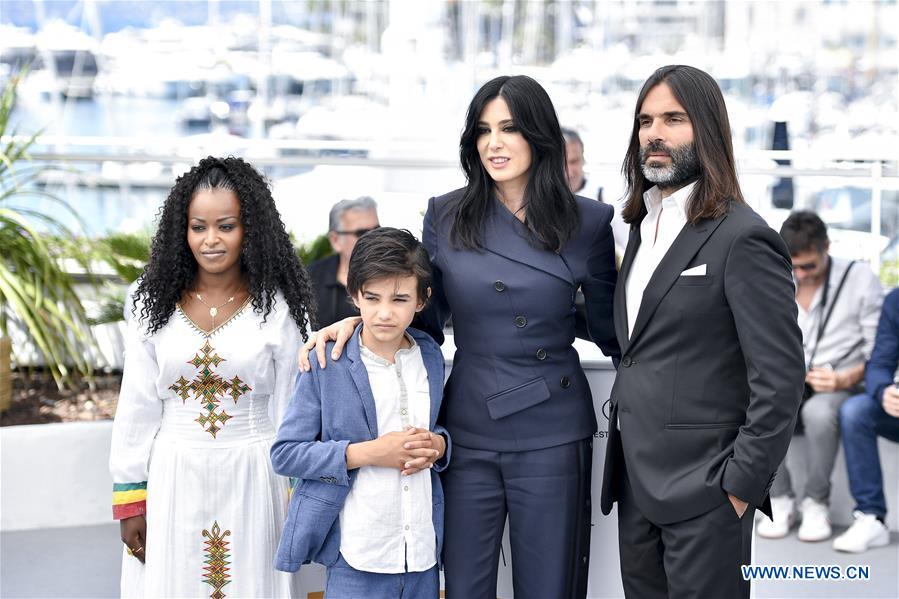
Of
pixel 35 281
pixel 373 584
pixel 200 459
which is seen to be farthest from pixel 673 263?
pixel 35 281

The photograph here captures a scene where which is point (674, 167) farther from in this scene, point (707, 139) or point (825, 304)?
point (825, 304)

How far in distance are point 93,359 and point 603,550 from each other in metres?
3.34

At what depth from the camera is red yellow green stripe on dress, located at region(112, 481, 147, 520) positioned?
9.21ft

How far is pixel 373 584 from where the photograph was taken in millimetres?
2615

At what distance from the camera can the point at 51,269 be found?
16.7 feet

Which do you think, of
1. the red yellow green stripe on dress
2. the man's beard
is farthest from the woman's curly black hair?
the man's beard

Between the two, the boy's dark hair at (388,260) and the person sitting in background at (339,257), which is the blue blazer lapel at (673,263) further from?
the person sitting in background at (339,257)

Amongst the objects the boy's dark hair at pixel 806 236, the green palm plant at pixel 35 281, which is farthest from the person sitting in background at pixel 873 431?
the green palm plant at pixel 35 281

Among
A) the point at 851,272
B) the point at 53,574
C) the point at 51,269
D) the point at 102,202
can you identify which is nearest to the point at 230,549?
the point at 53,574

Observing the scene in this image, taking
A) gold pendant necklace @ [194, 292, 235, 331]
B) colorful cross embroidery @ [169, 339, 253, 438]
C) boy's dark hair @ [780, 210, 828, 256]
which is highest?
boy's dark hair @ [780, 210, 828, 256]

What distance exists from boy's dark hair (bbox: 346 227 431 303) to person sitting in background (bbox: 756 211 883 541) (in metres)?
2.69

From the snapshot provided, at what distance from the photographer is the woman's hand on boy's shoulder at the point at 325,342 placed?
2.64 m

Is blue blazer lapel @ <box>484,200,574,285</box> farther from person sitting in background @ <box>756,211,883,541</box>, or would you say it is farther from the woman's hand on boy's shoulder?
person sitting in background @ <box>756,211,883,541</box>

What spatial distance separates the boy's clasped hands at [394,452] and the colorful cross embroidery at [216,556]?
1.54ft
